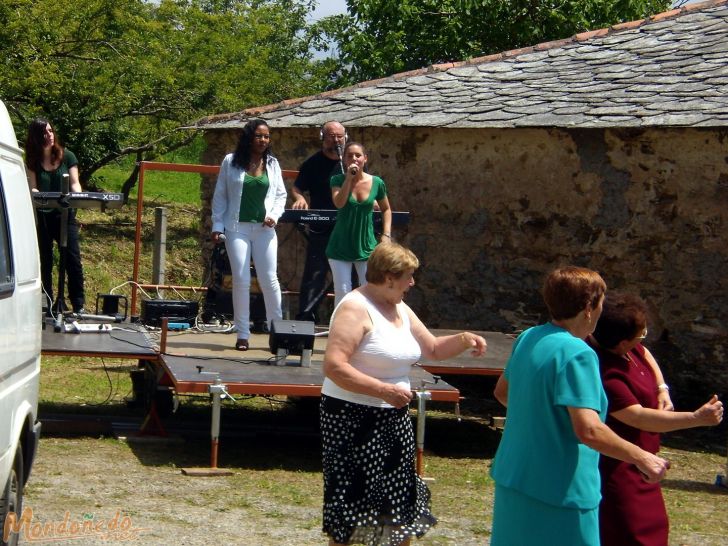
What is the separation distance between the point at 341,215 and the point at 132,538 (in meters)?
3.49

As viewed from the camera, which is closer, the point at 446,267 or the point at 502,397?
the point at 502,397

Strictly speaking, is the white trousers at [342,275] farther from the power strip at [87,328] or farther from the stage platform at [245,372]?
the power strip at [87,328]

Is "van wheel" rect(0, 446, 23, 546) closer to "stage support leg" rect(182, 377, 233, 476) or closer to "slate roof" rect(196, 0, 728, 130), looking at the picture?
"stage support leg" rect(182, 377, 233, 476)

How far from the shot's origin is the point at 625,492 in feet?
14.4

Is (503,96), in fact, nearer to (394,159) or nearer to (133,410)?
(394,159)

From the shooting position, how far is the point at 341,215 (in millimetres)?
8812

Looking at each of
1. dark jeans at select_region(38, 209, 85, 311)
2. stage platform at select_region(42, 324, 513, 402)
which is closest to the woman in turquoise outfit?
stage platform at select_region(42, 324, 513, 402)

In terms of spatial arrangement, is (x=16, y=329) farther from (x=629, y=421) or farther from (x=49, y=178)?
(x=49, y=178)

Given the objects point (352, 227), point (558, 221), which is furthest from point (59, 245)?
point (558, 221)

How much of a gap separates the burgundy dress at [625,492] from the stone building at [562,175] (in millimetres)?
6388

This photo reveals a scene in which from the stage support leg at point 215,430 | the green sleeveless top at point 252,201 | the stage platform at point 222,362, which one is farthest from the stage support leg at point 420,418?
the green sleeveless top at point 252,201

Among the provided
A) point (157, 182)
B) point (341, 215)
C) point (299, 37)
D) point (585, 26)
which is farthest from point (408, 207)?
point (299, 37)

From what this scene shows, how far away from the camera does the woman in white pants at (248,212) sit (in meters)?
8.86

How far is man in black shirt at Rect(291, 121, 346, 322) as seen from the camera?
9.70 meters
